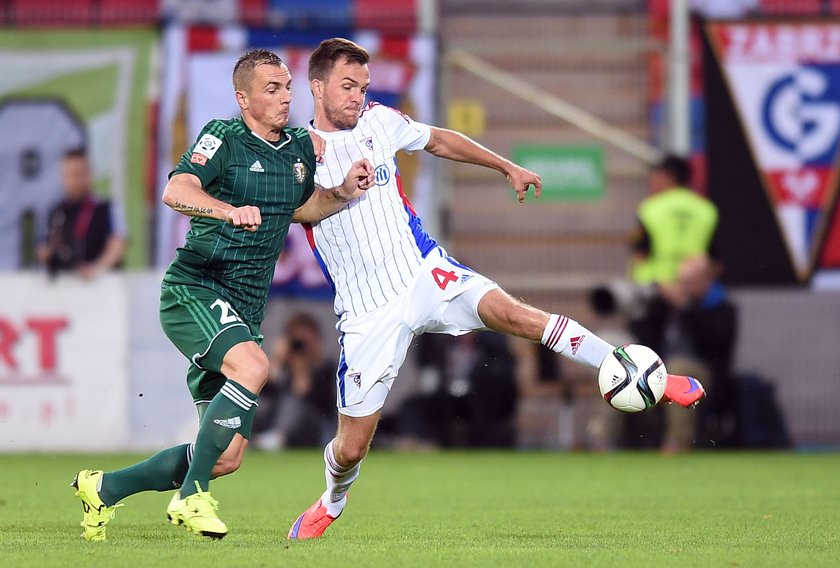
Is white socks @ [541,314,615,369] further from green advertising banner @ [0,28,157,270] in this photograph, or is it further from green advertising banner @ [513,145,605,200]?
green advertising banner @ [0,28,157,270]

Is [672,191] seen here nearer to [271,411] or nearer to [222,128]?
[271,411]

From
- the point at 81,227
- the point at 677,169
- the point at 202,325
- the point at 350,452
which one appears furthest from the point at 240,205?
the point at 81,227

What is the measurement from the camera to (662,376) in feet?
22.9

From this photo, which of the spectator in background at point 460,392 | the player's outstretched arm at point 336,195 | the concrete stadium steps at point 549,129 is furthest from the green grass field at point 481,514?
the concrete stadium steps at point 549,129

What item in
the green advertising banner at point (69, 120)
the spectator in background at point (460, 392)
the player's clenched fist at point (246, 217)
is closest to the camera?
the player's clenched fist at point (246, 217)

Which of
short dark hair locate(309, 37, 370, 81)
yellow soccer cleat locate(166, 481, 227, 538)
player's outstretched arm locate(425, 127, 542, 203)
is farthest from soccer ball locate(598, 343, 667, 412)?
short dark hair locate(309, 37, 370, 81)

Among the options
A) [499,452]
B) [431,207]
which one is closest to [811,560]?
[499,452]

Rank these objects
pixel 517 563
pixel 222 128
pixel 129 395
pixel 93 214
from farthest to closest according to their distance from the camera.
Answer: pixel 93 214
pixel 129 395
pixel 222 128
pixel 517 563

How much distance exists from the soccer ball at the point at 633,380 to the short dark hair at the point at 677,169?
7.96m

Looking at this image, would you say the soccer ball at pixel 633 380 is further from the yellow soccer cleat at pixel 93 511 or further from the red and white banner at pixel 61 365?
the red and white banner at pixel 61 365

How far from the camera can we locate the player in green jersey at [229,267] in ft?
22.8

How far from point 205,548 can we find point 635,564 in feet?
6.04

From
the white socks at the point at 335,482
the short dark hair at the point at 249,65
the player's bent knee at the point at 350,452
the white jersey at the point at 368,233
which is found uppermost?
the short dark hair at the point at 249,65

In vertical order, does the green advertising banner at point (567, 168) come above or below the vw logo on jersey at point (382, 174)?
below
